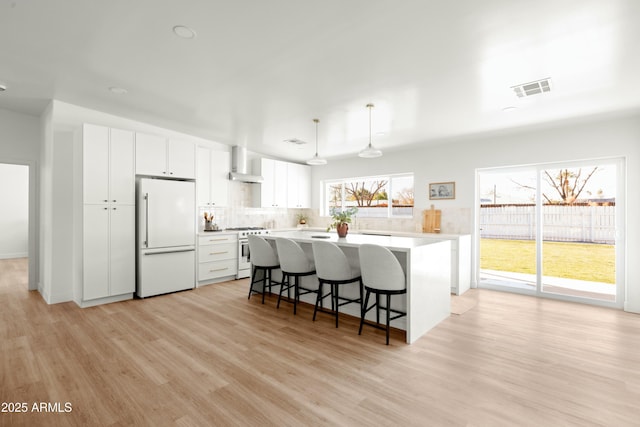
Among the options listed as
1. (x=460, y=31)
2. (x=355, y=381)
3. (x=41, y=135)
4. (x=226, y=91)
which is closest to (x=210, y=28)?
(x=226, y=91)

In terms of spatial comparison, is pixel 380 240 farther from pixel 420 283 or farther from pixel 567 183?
pixel 567 183

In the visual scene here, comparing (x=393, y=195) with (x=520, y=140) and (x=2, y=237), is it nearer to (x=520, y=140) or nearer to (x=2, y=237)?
(x=520, y=140)

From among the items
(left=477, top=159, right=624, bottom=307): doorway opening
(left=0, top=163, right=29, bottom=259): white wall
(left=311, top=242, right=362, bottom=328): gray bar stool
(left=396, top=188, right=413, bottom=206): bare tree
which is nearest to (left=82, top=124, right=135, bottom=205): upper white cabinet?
(left=311, top=242, right=362, bottom=328): gray bar stool

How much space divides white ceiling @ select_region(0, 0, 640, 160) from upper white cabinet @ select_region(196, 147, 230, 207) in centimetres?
115

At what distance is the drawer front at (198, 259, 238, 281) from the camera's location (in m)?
5.09

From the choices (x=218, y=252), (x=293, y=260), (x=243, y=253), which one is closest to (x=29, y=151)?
(x=218, y=252)

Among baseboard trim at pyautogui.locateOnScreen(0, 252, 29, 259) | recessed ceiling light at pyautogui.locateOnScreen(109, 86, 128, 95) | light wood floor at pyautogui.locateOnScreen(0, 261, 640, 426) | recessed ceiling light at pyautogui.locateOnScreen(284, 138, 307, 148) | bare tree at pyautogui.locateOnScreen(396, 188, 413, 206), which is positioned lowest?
light wood floor at pyautogui.locateOnScreen(0, 261, 640, 426)

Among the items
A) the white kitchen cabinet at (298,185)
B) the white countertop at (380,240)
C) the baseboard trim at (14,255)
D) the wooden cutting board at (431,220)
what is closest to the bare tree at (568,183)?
the wooden cutting board at (431,220)

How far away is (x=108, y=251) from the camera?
409 cm

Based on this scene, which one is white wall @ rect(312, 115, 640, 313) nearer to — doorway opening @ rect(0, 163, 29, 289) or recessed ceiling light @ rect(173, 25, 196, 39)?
recessed ceiling light @ rect(173, 25, 196, 39)

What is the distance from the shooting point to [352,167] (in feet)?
22.8

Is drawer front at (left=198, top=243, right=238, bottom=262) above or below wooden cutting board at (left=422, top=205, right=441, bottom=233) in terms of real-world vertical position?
below

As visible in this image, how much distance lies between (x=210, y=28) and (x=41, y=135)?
4.07 meters

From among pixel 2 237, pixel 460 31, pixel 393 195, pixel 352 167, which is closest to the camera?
pixel 460 31
